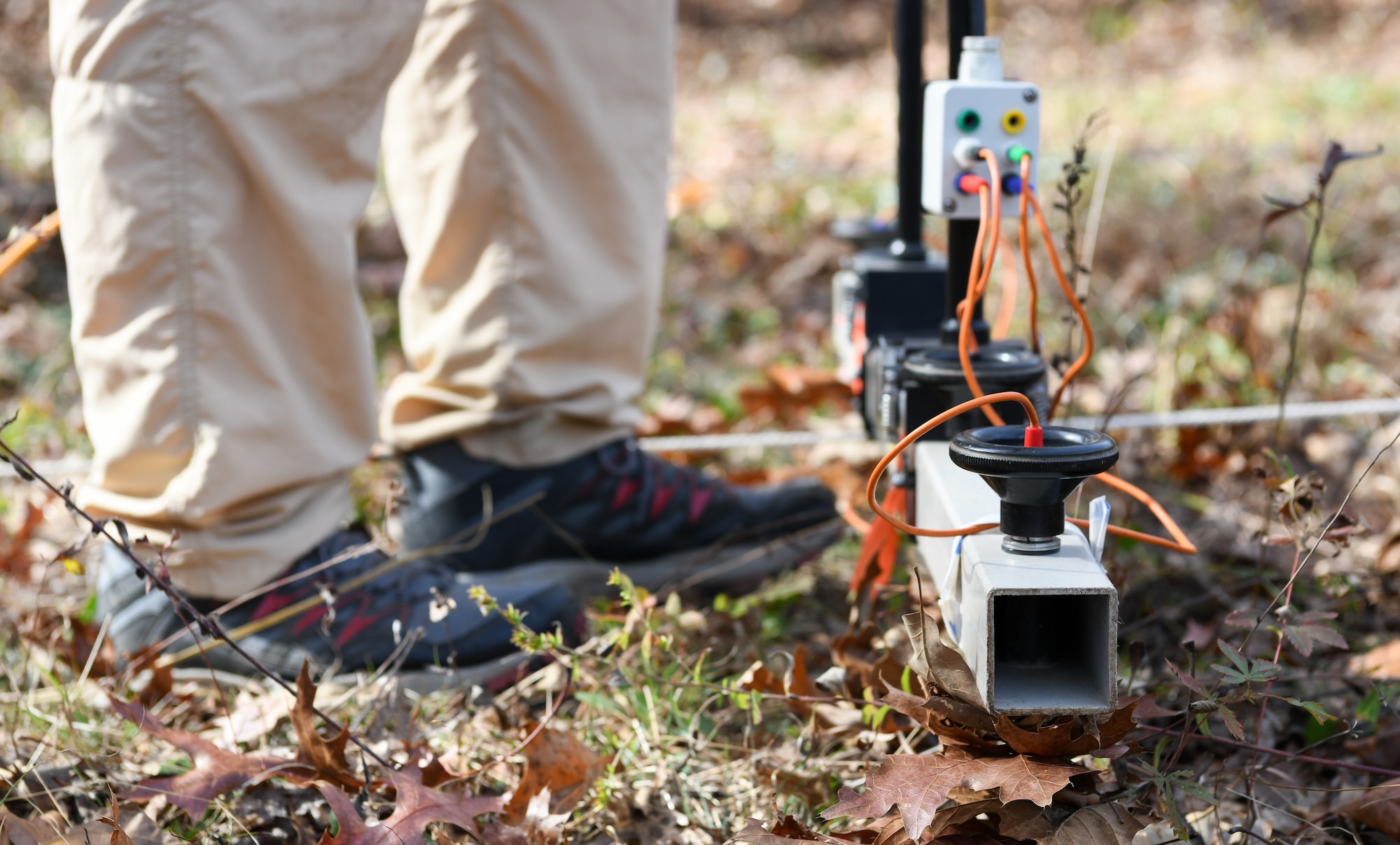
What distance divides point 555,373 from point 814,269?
179 cm

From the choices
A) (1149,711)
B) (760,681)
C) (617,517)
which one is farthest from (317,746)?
(1149,711)

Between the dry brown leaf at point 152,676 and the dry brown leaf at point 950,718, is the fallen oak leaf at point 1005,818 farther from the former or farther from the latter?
the dry brown leaf at point 152,676

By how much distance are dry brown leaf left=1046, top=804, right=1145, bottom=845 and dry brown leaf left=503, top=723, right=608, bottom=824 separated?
44 centimetres

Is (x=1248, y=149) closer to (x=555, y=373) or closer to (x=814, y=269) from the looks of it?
(x=814, y=269)

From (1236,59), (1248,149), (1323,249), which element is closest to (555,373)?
(1323,249)

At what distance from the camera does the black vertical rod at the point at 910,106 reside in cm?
148

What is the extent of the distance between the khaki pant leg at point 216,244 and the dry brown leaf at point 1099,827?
0.89m

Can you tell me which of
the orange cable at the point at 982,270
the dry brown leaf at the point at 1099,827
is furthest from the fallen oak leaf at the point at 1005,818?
the orange cable at the point at 982,270

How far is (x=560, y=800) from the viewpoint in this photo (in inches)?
42.4

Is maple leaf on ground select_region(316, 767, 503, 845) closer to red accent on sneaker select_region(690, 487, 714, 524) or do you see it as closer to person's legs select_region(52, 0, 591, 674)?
person's legs select_region(52, 0, 591, 674)

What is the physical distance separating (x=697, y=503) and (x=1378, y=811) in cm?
92

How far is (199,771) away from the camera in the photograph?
1.07 metres

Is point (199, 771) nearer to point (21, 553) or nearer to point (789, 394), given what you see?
point (21, 553)

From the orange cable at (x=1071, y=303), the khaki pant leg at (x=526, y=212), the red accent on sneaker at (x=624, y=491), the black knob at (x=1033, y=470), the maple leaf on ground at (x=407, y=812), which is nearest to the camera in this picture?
the black knob at (x=1033, y=470)
